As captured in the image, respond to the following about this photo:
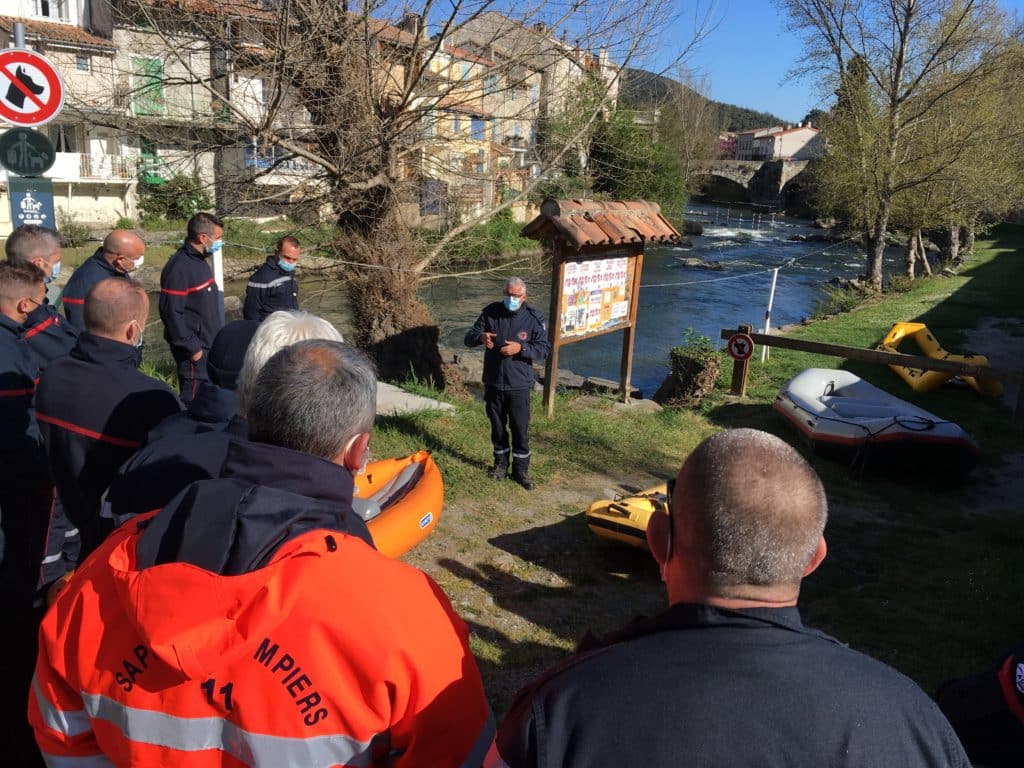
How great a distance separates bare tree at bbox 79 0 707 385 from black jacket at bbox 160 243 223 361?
1.94 m

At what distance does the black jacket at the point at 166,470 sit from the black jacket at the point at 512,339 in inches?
174

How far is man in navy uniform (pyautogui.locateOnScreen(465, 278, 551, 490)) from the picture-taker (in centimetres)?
639

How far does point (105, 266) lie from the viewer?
521cm

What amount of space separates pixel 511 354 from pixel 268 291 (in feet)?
7.35

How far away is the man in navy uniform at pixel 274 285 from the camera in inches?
266

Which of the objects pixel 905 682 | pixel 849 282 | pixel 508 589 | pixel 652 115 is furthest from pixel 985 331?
pixel 905 682

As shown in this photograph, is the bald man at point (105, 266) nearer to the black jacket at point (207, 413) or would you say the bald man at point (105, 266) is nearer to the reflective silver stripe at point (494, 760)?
the black jacket at point (207, 413)

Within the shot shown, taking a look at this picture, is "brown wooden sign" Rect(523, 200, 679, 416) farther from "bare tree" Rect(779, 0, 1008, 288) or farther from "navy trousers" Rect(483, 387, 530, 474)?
"bare tree" Rect(779, 0, 1008, 288)

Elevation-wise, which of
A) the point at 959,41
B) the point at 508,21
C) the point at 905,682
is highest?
the point at 959,41

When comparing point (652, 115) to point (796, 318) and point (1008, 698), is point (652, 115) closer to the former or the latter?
point (1008, 698)

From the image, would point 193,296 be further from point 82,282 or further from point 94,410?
point 94,410

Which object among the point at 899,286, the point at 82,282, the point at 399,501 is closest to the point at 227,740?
the point at 399,501

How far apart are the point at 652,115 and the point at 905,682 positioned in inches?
426

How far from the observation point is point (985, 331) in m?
16.6
